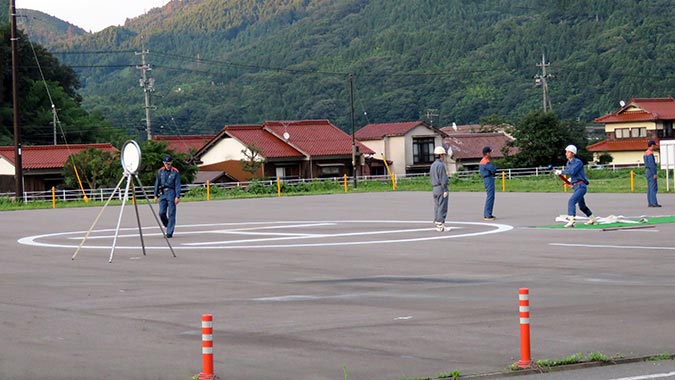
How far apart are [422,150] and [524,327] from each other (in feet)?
281

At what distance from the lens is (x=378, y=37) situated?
551 ft

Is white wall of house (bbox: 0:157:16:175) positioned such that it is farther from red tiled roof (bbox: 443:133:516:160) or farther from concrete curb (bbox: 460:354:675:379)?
concrete curb (bbox: 460:354:675:379)

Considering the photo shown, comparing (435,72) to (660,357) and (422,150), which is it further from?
(660,357)

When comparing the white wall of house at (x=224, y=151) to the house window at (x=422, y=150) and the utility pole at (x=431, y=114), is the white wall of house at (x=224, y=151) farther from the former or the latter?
the utility pole at (x=431, y=114)

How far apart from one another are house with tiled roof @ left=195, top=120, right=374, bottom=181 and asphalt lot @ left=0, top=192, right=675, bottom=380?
181ft

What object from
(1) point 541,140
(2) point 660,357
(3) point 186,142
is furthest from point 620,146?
(2) point 660,357

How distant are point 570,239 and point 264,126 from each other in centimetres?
6401

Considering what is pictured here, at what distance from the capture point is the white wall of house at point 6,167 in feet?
231

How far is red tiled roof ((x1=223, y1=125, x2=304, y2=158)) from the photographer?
3140 inches

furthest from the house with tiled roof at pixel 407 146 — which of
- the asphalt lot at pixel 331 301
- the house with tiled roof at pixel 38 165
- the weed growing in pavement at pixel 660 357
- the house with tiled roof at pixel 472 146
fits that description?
the weed growing in pavement at pixel 660 357

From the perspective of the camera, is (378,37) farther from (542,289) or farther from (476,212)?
(542,289)

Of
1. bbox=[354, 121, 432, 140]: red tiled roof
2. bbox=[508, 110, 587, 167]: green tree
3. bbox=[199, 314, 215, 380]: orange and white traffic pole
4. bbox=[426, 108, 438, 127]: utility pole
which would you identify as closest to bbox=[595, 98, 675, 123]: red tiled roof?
bbox=[508, 110, 587, 167]: green tree

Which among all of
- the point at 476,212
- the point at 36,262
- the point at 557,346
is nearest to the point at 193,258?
the point at 36,262

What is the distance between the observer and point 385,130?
94562 millimetres
